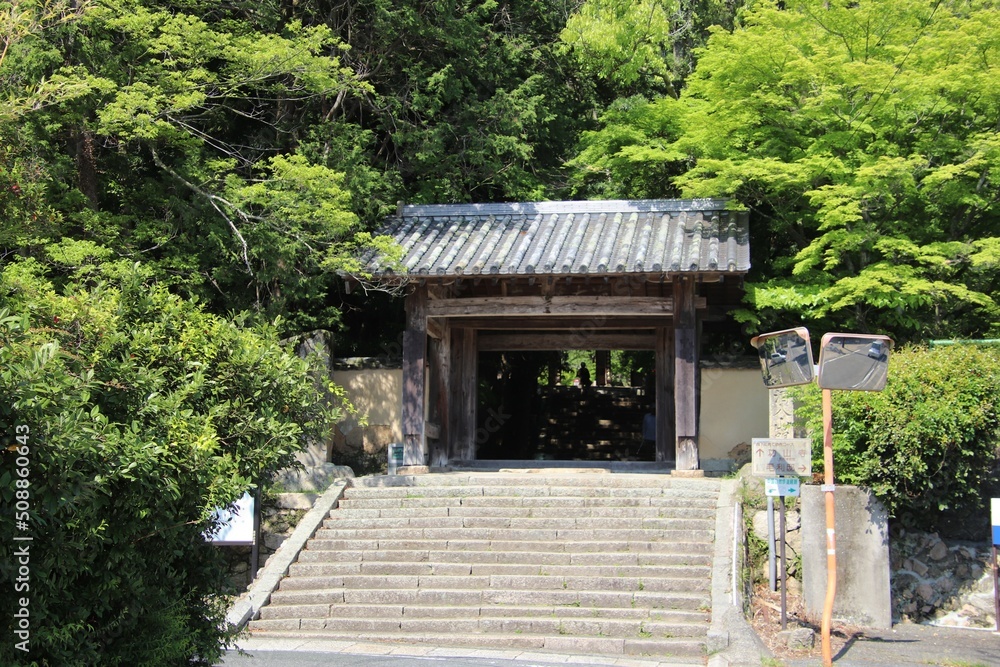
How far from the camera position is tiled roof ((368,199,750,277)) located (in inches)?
500

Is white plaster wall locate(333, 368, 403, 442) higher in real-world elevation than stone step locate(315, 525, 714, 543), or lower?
higher

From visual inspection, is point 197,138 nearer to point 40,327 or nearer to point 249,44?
point 249,44

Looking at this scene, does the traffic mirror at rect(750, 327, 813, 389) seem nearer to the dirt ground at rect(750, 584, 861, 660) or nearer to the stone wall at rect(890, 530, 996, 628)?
the dirt ground at rect(750, 584, 861, 660)

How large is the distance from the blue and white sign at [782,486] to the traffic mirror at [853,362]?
1.85m

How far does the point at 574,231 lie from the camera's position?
46.7 ft

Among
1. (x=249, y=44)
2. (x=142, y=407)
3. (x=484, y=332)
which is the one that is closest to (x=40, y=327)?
(x=142, y=407)

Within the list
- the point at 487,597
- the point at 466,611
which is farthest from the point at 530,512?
the point at 466,611

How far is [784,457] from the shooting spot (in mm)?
9062

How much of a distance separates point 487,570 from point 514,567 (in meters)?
0.31

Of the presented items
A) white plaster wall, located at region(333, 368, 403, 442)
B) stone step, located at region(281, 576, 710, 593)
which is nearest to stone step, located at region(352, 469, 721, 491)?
white plaster wall, located at region(333, 368, 403, 442)

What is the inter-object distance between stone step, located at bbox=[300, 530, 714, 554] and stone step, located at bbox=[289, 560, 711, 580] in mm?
379

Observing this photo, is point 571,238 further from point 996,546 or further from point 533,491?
point 996,546

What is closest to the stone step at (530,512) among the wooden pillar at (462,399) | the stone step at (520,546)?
the stone step at (520,546)

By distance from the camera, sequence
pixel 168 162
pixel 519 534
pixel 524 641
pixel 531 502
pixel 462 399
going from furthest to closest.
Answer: pixel 462 399 < pixel 168 162 < pixel 531 502 < pixel 519 534 < pixel 524 641
